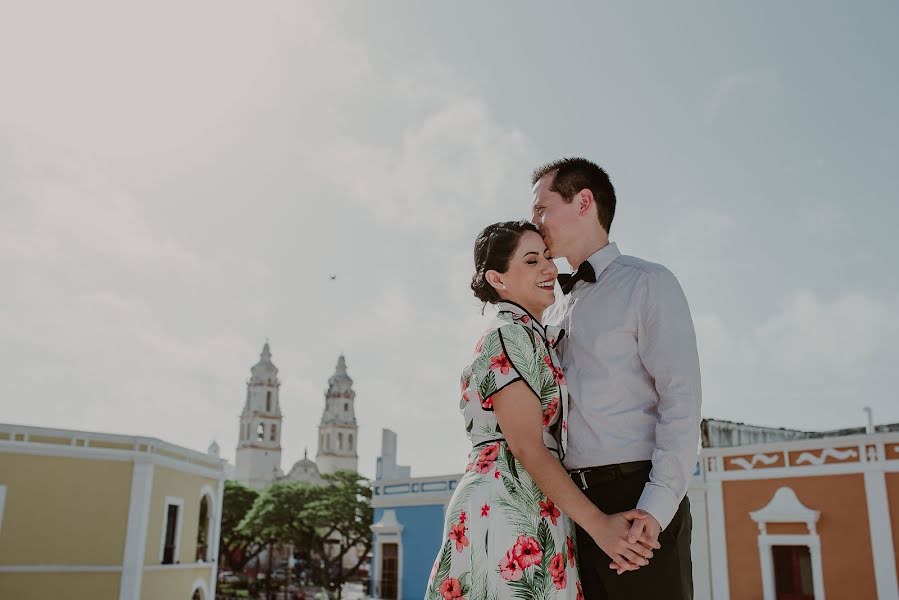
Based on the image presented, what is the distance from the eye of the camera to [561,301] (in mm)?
2814

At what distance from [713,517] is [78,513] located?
12064 millimetres

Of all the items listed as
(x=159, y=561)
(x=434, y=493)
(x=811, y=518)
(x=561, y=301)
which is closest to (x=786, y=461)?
(x=811, y=518)

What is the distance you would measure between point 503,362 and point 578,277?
0.46 metres

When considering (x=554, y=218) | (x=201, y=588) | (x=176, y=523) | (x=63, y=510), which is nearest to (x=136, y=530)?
(x=63, y=510)

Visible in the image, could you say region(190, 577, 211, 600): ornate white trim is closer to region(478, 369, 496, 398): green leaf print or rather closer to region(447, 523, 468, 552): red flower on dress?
region(447, 523, 468, 552): red flower on dress

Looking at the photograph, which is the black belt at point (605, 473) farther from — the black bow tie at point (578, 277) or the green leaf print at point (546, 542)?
the black bow tie at point (578, 277)

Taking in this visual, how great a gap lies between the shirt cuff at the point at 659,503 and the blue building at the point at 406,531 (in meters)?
16.4

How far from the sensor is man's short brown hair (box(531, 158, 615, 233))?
2.68m

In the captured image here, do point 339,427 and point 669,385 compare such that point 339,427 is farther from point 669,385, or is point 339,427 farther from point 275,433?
point 669,385

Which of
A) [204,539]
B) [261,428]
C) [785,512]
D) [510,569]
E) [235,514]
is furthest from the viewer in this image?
[261,428]

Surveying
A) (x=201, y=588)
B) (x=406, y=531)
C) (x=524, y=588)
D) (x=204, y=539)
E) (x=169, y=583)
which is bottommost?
(x=201, y=588)

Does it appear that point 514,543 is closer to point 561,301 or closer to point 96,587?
point 561,301

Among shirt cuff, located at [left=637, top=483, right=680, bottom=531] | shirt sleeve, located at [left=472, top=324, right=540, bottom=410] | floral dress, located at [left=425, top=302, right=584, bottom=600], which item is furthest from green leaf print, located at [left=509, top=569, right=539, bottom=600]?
shirt sleeve, located at [left=472, top=324, right=540, bottom=410]

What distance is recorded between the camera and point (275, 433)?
61.2 metres
